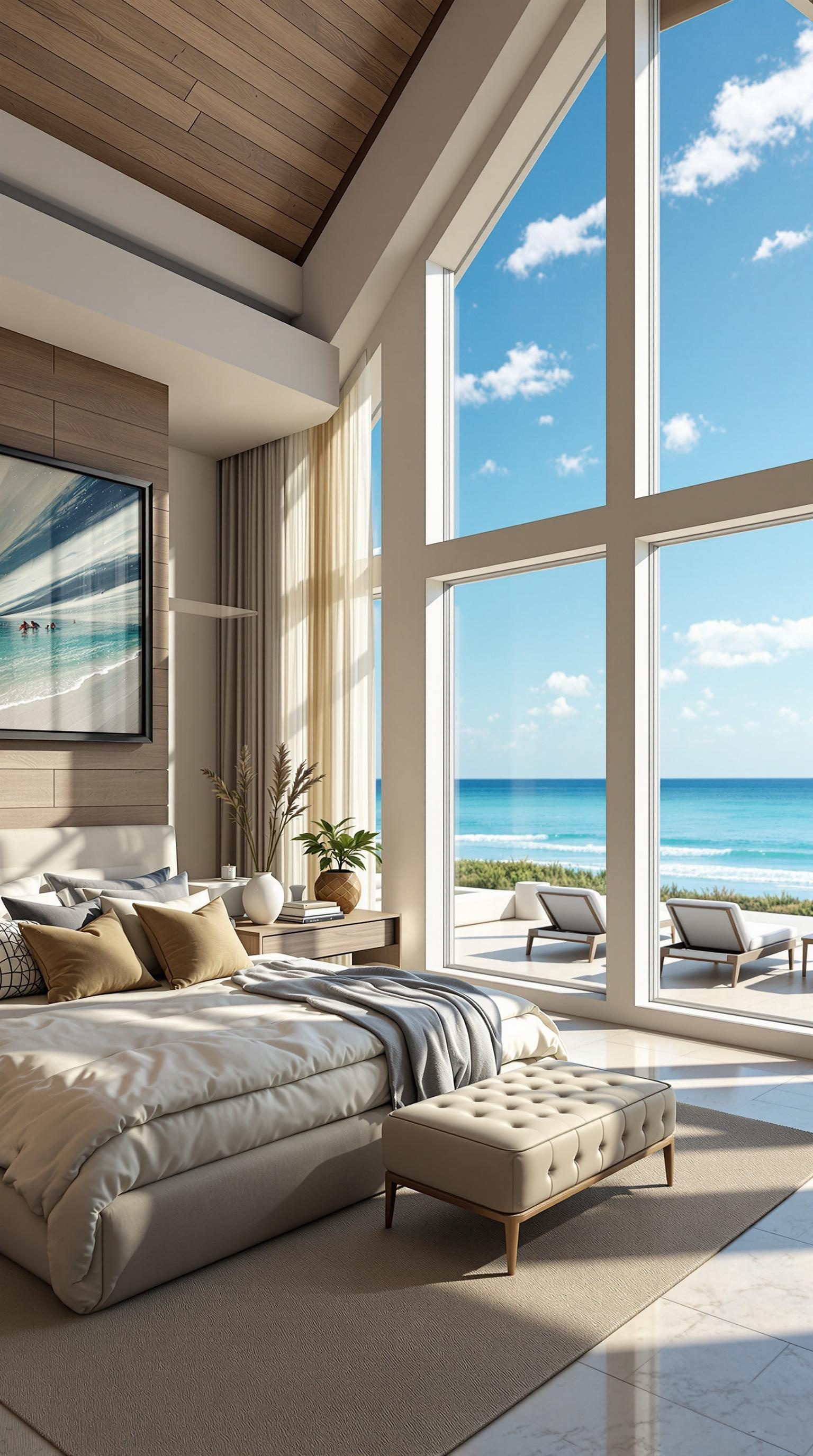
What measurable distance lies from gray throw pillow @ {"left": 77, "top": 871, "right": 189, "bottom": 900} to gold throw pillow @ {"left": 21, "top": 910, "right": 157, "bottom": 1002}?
424 mm

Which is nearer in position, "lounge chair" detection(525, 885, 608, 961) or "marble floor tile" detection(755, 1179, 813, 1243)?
"marble floor tile" detection(755, 1179, 813, 1243)

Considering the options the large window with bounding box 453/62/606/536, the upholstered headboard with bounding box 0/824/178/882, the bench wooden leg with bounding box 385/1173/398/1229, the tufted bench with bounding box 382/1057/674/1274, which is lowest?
the bench wooden leg with bounding box 385/1173/398/1229

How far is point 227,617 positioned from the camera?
714cm

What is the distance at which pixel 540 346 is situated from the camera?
6.05 m

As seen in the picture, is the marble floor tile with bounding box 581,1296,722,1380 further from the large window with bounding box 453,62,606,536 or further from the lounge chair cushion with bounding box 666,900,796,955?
the large window with bounding box 453,62,606,536

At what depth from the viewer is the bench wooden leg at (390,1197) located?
9.58 feet

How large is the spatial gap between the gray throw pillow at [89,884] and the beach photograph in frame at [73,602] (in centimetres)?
78

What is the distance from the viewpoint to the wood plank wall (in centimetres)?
508

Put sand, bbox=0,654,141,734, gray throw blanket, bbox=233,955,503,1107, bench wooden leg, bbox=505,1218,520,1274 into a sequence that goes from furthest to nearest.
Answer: sand, bbox=0,654,141,734 → gray throw blanket, bbox=233,955,503,1107 → bench wooden leg, bbox=505,1218,520,1274

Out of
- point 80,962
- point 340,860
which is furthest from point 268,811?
point 80,962

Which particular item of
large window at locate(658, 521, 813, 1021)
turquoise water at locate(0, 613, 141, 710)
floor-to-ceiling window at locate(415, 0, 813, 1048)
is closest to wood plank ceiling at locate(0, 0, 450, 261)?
floor-to-ceiling window at locate(415, 0, 813, 1048)

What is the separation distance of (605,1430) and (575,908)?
12.4 ft

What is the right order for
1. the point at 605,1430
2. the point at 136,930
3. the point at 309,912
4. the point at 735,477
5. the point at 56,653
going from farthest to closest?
the point at 309,912
the point at 56,653
the point at 735,477
the point at 136,930
the point at 605,1430

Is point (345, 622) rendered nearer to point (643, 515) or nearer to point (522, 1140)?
point (643, 515)
